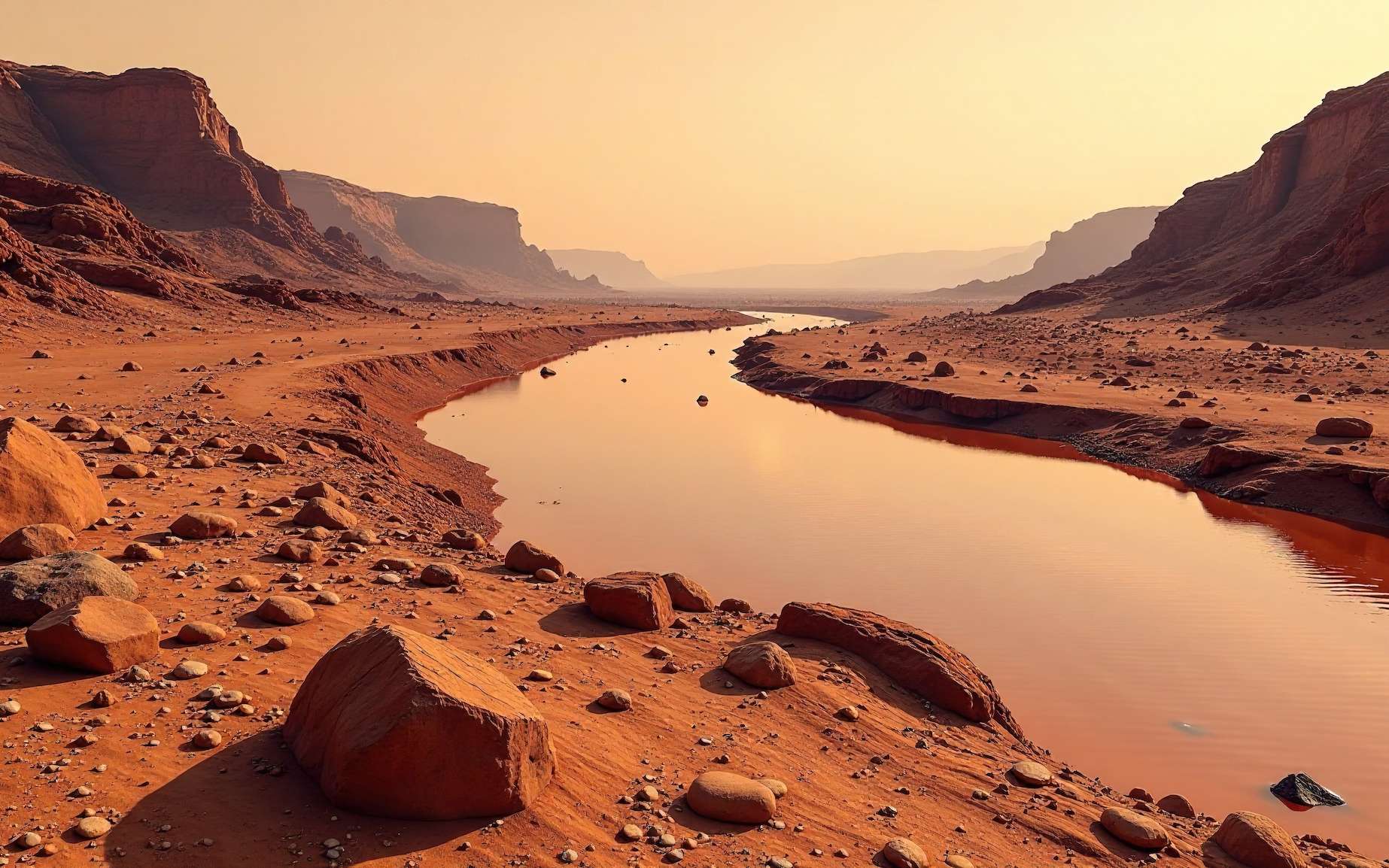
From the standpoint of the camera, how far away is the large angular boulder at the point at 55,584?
674 cm

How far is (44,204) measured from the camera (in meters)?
49.9

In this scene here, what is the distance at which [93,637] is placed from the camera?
6.14 m

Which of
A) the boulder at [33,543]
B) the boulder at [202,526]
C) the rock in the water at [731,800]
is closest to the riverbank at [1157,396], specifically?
the rock in the water at [731,800]

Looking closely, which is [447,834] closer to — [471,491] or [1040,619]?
[1040,619]

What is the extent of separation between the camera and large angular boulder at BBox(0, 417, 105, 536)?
27.6ft

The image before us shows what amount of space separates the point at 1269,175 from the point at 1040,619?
7494 centimetres

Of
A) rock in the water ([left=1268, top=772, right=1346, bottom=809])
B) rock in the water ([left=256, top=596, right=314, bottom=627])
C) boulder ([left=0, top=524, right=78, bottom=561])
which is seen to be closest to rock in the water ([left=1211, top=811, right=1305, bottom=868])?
rock in the water ([left=1268, top=772, right=1346, bottom=809])

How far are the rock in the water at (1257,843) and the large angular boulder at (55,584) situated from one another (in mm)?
9048

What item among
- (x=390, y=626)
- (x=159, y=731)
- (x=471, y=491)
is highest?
(x=390, y=626)

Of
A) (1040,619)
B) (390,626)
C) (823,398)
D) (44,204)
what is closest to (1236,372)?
(823,398)

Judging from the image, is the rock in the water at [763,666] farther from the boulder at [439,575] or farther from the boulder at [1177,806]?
the boulder at [1177,806]

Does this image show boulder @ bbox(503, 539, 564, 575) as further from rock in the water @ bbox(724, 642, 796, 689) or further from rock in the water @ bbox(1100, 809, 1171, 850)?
rock in the water @ bbox(1100, 809, 1171, 850)

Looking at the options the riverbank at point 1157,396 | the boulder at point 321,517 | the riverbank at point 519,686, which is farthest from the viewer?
the riverbank at point 1157,396

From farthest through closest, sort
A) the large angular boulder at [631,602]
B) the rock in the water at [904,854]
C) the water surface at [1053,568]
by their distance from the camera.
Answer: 1. the water surface at [1053,568]
2. the large angular boulder at [631,602]
3. the rock in the water at [904,854]
